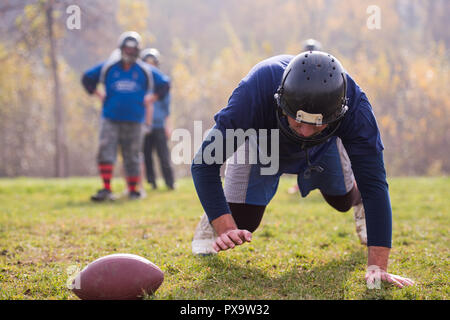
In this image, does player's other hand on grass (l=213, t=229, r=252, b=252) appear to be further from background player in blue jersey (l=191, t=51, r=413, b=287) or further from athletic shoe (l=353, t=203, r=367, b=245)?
athletic shoe (l=353, t=203, r=367, b=245)

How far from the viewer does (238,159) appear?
10.9 ft

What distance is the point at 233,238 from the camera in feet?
8.21

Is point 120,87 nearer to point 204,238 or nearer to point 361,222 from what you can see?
point 204,238

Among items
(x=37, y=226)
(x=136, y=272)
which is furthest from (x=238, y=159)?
(x=37, y=226)

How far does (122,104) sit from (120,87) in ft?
0.85

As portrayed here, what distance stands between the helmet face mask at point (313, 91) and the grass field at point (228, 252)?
1033mm

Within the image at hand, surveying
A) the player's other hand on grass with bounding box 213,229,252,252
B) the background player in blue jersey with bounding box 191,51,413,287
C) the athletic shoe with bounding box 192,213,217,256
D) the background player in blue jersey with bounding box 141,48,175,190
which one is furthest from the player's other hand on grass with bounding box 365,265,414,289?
the background player in blue jersey with bounding box 141,48,175,190

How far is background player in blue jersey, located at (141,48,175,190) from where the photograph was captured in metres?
8.30

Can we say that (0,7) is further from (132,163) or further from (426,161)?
(426,161)

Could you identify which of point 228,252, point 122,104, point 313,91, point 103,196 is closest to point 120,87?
point 122,104

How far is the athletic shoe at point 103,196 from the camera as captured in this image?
21.6 feet

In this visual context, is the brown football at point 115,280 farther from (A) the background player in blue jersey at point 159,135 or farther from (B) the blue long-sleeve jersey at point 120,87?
(A) the background player in blue jersey at point 159,135

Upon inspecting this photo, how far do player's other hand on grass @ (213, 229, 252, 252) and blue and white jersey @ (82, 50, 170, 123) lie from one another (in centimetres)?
447

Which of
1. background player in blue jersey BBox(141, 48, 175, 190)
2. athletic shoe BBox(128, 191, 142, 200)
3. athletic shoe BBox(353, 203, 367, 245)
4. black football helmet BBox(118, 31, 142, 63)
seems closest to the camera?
athletic shoe BBox(353, 203, 367, 245)
